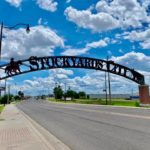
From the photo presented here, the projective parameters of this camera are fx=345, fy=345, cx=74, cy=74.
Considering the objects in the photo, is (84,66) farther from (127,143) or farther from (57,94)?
(57,94)

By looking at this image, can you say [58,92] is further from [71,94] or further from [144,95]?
[144,95]

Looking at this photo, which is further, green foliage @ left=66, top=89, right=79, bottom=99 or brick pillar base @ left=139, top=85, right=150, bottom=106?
green foliage @ left=66, top=89, right=79, bottom=99

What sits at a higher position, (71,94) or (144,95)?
(71,94)

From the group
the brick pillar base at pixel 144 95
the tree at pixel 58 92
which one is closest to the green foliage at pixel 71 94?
the tree at pixel 58 92

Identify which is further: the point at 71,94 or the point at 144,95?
the point at 71,94

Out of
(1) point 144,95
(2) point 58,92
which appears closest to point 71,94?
(2) point 58,92

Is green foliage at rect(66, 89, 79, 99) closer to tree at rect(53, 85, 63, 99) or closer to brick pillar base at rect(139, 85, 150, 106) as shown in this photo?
tree at rect(53, 85, 63, 99)

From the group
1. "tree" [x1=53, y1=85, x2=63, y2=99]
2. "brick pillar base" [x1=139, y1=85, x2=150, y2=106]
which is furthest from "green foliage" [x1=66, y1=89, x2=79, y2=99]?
"brick pillar base" [x1=139, y1=85, x2=150, y2=106]

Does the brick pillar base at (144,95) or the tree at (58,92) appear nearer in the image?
the brick pillar base at (144,95)

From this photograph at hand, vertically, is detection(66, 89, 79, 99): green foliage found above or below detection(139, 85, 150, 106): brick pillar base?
above

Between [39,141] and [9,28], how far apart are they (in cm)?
1893

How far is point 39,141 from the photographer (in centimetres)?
1355

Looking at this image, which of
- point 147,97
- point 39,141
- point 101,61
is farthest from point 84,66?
point 39,141

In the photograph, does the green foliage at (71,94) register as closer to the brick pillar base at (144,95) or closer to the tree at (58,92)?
the tree at (58,92)
